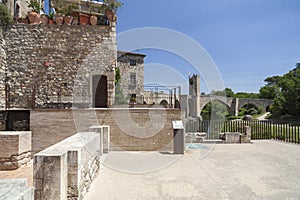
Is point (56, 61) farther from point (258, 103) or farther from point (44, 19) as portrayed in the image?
point (258, 103)

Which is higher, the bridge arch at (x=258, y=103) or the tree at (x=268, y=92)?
the tree at (x=268, y=92)

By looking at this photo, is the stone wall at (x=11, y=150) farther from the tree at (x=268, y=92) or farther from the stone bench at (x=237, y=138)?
the tree at (x=268, y=92)

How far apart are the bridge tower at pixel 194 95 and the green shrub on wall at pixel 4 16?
2503 centimetres

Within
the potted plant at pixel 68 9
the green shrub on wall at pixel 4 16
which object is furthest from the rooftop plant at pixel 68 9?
the green shrub on wall at pixel 4 16

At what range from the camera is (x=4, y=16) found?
374 inches

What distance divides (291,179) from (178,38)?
20.3ft

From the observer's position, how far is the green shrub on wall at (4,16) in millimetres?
9305

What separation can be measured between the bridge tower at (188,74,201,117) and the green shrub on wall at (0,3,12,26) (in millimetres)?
25027

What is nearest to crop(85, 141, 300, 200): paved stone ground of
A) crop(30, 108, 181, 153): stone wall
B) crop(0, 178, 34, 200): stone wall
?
crop(30, 108, 181, 153): stone wall

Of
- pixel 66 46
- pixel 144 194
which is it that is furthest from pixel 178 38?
pixel 144 194

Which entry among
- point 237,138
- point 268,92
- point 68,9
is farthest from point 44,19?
point 268,92

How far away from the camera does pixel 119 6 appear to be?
1077cm

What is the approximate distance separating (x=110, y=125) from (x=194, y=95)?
1013 inches

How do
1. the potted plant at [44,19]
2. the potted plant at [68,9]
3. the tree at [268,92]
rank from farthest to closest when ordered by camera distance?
the tree at [268,92]
the potted plant at [68,9]
the potted plant at [44,19]
